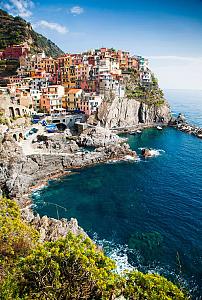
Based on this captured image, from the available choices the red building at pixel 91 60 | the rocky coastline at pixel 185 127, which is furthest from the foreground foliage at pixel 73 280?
the red building at pixel 91 60

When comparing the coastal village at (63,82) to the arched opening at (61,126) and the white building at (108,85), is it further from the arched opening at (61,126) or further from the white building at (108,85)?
the arched opening at (61,126)

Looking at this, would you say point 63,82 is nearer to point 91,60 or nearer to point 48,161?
point 91,60

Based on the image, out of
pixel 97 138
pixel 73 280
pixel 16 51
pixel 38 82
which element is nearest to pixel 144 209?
pixel 73 280

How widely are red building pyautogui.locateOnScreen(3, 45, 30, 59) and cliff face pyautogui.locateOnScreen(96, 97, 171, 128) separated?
40.5 metres

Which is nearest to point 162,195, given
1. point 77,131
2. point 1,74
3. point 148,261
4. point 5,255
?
point 148,261

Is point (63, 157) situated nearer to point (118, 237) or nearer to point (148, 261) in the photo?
point (118, 237)

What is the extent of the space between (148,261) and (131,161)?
33.0 meters

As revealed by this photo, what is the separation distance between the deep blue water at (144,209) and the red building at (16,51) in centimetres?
6535

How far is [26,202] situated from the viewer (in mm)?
40938

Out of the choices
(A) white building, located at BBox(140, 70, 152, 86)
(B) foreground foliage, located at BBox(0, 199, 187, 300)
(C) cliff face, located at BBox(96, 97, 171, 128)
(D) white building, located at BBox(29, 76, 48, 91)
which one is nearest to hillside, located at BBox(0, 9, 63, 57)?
(D) white building, located at BBox(29, 76, 48, 91)

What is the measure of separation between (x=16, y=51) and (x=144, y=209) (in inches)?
3390

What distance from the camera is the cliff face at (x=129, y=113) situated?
275 ft

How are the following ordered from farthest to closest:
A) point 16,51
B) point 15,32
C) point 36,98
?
point 15,32, point 16,51, point 36,98

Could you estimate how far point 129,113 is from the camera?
92250 mm
